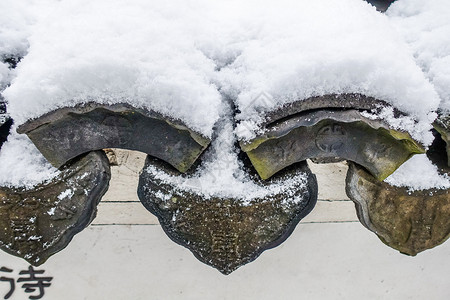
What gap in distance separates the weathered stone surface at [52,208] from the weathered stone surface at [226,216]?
0.10 metres

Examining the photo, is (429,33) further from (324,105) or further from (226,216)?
(226,216)

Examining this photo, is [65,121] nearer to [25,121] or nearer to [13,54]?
[25,121]

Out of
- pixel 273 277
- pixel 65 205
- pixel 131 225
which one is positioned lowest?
pixel 273 277

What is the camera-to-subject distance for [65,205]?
0.83 meters

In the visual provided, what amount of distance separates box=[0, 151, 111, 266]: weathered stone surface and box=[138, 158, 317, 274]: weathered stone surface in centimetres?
10

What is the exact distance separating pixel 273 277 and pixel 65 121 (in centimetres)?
110

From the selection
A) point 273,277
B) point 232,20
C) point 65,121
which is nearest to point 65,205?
point 65,121

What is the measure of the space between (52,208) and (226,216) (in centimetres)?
37

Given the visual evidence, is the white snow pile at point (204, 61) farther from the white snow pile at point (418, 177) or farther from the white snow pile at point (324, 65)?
the white snow pile at point (418, 177)

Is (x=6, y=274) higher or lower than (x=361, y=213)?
lower

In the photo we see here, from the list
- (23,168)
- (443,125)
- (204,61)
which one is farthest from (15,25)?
(443,125)

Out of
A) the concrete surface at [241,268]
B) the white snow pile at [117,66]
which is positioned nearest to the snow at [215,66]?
the white snow pile at [117,66]

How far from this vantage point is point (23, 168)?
84cm

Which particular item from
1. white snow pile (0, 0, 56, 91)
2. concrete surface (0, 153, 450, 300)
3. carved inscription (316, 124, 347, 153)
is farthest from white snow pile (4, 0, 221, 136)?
concrete surface (0, 153, 450, 300)
